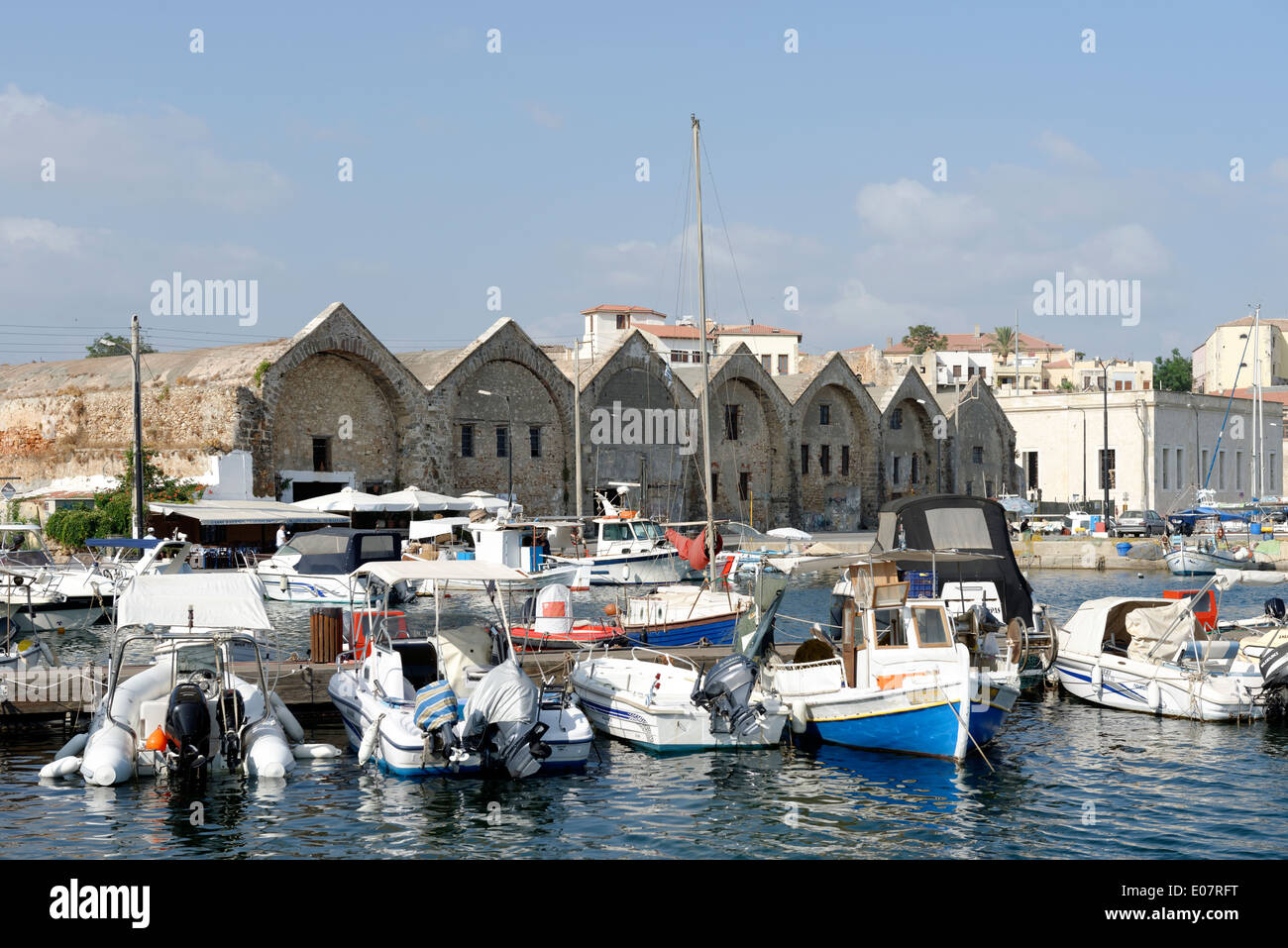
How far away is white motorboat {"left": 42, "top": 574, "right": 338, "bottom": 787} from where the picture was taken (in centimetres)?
1400

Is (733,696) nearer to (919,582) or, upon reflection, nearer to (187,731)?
(919,582)

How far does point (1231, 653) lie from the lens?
20.4 m

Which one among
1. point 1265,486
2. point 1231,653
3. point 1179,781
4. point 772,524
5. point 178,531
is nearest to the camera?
point 1179,781

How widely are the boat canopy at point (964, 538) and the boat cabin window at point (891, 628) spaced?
14.6 ft

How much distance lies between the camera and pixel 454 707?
Result: 14297mm

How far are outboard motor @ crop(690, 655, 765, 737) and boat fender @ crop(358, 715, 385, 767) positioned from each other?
4.06 m

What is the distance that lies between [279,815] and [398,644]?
389 cm

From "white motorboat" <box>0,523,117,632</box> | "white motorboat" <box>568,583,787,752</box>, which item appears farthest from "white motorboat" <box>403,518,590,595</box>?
"white motorboat" <box>568,583,787,752</box>

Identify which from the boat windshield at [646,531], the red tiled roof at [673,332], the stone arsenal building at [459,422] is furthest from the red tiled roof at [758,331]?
the boat windshield at [646,531]

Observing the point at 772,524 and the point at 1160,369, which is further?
the point at 1160,369

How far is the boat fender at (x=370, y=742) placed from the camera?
14.8 m

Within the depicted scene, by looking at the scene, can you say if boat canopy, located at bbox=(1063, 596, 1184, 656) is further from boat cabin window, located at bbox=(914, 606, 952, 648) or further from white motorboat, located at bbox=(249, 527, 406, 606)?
white motorboat, located at bbox=(249, 527, 406, 606)
